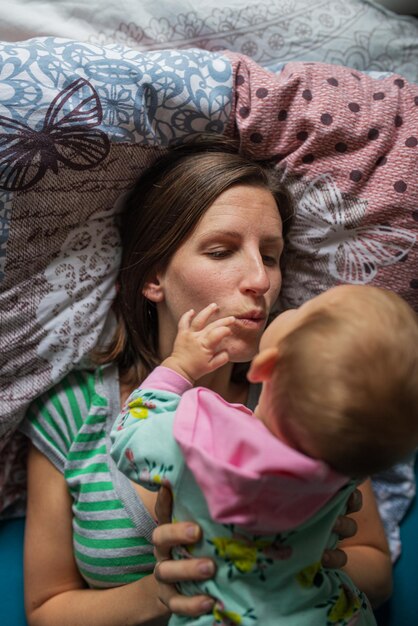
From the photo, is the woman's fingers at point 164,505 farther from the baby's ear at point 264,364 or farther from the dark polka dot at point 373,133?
the dark polka dot at point 373,133

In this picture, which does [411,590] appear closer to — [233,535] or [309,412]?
[233,535]

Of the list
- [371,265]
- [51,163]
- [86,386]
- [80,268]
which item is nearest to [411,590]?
[371,265]

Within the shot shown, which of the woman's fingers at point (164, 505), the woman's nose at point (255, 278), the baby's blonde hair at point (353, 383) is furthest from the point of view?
the woman's nose at point (255, 278)

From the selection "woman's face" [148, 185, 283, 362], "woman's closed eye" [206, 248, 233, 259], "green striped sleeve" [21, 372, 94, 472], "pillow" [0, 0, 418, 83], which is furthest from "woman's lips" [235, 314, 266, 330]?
"pillow" [0, 0, 418, 83]

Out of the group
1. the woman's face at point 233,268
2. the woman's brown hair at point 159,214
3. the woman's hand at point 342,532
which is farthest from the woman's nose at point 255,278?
the woman's hand at point 342,532

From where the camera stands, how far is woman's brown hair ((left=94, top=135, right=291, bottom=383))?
1.07 meters

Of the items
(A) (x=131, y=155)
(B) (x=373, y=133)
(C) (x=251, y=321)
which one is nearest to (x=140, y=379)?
(C) (x=251, y=321)

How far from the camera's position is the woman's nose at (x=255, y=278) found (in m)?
0.97

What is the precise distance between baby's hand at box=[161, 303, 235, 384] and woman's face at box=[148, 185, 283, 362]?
6 centimetres

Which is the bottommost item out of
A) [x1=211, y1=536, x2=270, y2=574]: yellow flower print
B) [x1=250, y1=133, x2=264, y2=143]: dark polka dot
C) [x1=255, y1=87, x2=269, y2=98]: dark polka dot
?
[x1=211, y1=536, x2=270, y2=574]: yellow flower print

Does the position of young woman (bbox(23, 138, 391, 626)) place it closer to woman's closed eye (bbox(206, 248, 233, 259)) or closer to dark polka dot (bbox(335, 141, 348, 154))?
woman's closed eye (bbox(206, 248, 233, 259))

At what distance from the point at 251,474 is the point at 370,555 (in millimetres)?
573

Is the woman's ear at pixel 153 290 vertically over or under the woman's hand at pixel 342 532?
over

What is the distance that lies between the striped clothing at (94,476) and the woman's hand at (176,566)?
0.58 feet
